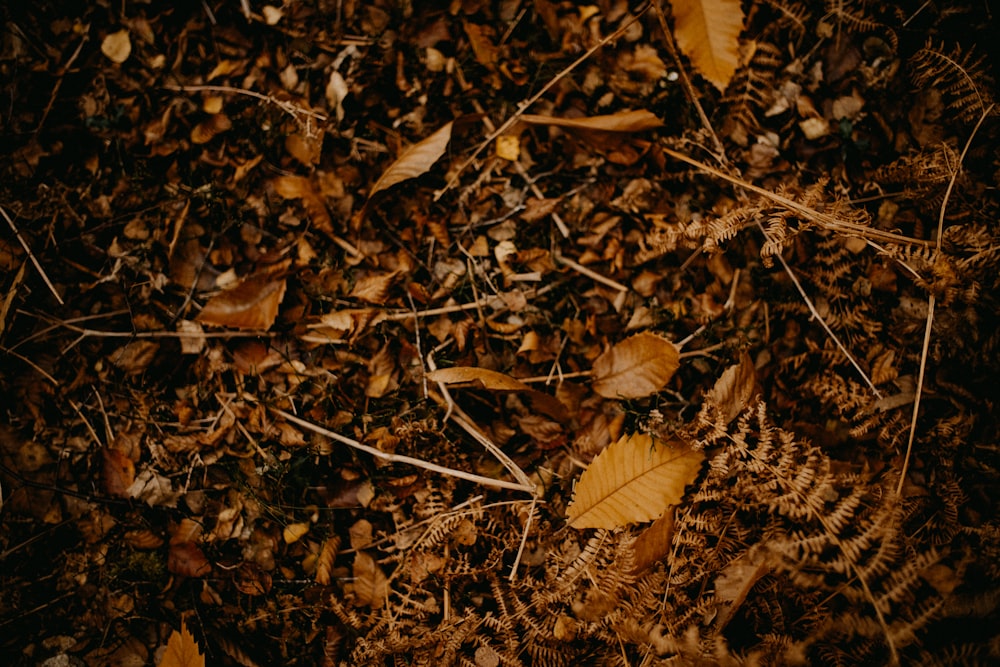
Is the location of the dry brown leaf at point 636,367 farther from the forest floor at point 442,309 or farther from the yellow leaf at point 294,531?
the yellow leaf at point 294,531

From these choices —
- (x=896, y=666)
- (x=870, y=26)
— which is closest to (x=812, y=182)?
(x=870, y=26)

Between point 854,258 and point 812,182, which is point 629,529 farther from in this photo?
point 812,182

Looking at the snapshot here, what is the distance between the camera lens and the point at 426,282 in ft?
8.37

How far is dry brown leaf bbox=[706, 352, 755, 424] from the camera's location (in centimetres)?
225

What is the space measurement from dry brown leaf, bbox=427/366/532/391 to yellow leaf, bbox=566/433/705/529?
1.41 ft

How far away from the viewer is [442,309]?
2510mm

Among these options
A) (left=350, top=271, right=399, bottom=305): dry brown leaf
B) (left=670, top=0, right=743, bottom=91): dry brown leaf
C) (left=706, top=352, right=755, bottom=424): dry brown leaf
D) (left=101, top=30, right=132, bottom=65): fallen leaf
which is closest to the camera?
(left=670, top=0, right=743, bottom=91): dry brown leaf

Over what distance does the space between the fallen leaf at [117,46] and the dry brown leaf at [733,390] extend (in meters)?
3.01

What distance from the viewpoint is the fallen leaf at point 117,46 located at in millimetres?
2639

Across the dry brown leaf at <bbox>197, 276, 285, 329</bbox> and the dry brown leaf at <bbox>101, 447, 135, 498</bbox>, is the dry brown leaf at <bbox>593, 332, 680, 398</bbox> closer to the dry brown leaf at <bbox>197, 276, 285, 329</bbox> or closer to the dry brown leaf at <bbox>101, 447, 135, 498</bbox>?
the dry brown leaf at <bbox>197, 276, 285, 329</bbox>

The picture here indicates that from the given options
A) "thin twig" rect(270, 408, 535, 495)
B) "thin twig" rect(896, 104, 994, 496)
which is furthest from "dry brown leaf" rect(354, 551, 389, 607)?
"thin twig" rect(896, 104, 994, 496)

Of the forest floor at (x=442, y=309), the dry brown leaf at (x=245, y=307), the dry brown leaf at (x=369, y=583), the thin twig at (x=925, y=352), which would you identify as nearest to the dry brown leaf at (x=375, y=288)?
the forest floor at (x=442, y=309)

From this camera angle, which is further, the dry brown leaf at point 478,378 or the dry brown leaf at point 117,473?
the dry brown leaf at point 117,473

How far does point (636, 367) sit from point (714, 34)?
1.31 metres
